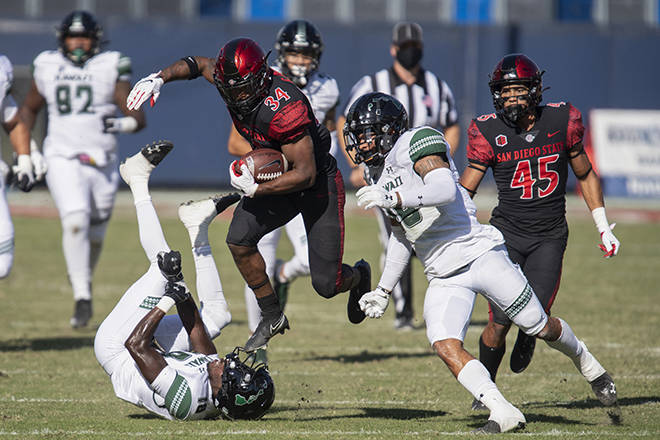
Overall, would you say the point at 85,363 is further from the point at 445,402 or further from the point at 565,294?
the point at 565,294

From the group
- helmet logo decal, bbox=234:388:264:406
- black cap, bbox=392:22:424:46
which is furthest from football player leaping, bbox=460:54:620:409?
black cap, bbox=392:22:424:46

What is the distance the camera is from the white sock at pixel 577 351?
4.93 meters

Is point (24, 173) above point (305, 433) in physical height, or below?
above

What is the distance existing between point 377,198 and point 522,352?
5.34 feet

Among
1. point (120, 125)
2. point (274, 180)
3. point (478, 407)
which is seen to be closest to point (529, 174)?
point (478, 407)

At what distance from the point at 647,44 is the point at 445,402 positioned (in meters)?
14.7

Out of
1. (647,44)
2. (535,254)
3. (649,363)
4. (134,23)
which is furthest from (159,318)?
(647,44)

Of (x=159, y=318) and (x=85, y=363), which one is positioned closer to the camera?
(x=159, y=318)

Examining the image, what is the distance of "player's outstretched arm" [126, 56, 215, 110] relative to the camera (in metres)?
5.11

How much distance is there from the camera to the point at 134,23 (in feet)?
60.2

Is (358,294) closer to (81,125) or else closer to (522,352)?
(522,352)

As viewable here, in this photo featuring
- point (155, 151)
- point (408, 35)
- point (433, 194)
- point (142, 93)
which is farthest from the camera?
point (408, 35)

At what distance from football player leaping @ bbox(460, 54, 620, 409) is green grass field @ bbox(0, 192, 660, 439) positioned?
21.3 inches

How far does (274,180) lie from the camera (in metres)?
4.99
